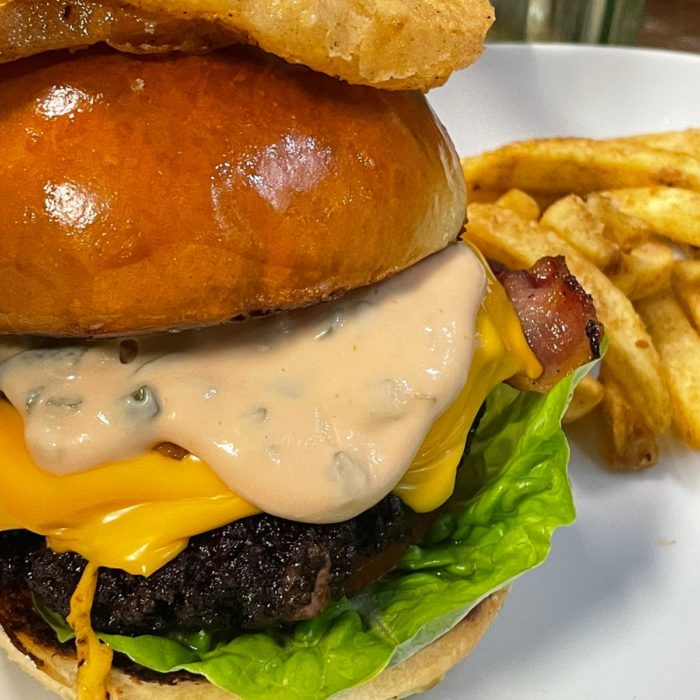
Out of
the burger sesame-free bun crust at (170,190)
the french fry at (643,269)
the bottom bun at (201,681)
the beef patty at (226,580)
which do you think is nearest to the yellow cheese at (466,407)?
the beef patty at (226,580)

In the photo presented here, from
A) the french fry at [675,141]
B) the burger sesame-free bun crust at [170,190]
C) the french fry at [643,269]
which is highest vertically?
the burger sesame-free bun crust at [170,190]

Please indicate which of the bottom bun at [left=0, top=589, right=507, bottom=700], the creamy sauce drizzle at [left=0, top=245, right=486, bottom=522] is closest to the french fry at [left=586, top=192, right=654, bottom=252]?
the creamy sauce drizzle at [left=0, top=245, right=486, bottom=522]

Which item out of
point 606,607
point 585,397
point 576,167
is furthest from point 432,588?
point 576,167

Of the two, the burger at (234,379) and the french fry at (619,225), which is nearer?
the burger at (234,379)

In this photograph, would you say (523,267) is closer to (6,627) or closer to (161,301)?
(161,301)

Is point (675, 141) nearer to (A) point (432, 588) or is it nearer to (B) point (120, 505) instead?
(A) point (432, 588)

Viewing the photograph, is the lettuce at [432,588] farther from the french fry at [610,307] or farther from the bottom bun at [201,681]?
the french fry at [610,307]
